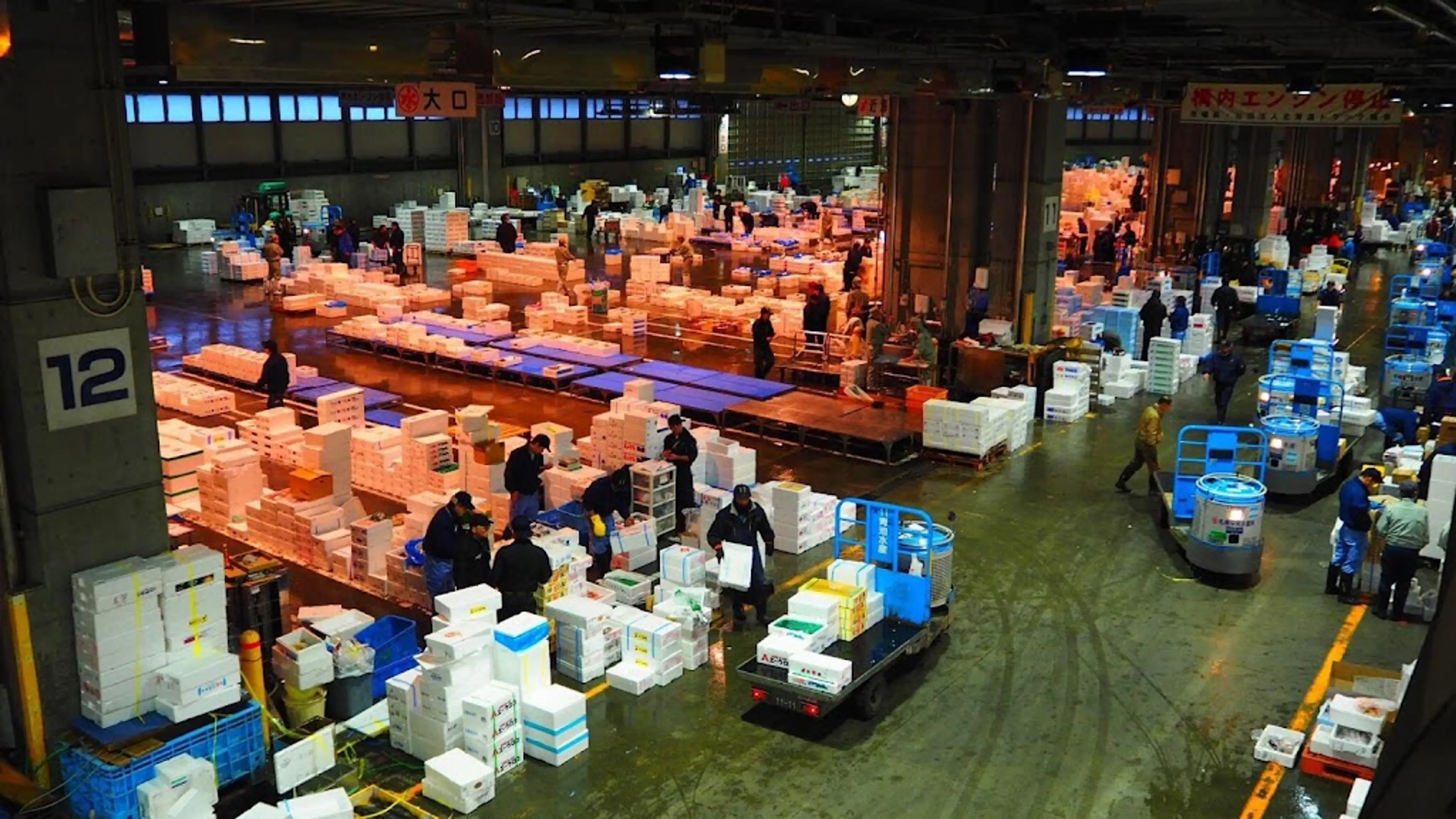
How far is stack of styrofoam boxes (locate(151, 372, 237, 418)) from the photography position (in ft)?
59.8

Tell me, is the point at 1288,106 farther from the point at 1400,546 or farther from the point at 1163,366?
Answer: the point at 1400,546

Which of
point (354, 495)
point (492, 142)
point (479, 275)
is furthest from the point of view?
point (492, 142)

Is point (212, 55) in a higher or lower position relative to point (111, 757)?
higher

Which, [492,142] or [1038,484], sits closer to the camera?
[1038,484]

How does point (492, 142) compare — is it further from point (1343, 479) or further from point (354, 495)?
point (1343, 479)

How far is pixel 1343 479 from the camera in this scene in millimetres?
16094

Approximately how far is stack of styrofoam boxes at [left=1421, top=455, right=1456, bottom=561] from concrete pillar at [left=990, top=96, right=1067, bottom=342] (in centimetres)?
881

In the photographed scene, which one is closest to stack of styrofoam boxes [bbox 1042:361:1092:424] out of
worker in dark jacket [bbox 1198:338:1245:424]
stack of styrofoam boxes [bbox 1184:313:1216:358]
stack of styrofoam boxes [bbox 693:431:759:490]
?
worker in dark jacket [bbox 1198:338:1245:424]

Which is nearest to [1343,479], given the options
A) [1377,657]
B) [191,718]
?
[1377,657]

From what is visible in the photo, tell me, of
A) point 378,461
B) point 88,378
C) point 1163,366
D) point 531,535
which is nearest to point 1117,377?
point 1163,366

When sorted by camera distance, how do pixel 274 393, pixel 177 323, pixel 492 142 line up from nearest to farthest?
pixel 274 393, pixel 177 323, pixel 492 142

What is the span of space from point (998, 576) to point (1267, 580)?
2.82m

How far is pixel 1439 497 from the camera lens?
1262 cm

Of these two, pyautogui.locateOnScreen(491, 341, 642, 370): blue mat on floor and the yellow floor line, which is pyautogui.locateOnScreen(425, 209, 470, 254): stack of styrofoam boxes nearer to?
pyautogui.locateOnScreen(491, 341, 642, 370): blue mat on floor
